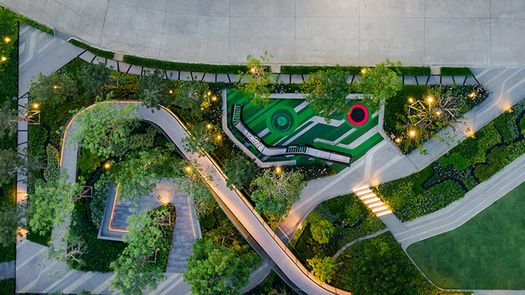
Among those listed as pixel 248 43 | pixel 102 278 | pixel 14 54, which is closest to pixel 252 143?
pixel 248 43

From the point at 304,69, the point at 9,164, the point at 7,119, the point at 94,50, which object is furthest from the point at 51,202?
the point at 304,69

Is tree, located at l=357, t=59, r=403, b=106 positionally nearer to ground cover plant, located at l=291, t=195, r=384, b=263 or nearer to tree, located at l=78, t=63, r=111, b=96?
ground cover plant, located at l=291, t=195, r=384, b=263

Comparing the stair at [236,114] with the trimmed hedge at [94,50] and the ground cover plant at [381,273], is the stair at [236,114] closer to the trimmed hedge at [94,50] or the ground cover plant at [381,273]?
the trimmed hedge at [94,50]

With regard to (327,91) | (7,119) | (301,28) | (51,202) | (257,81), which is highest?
(301,28)

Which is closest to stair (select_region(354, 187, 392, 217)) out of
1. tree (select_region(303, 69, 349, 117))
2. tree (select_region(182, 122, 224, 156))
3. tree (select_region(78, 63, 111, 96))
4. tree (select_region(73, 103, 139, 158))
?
tree (select_region(303, 69, 349, 117))

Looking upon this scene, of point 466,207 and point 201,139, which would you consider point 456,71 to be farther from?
point 201,139

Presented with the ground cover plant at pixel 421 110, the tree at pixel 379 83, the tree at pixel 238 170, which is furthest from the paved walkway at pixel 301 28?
the tree at pixel 238 170

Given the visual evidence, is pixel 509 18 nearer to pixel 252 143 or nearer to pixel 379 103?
pixel 379 103

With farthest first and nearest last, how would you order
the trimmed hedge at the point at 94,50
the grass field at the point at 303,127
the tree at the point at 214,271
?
the trimmed hedge at the point at 94,50, the grass field at the point at 303,127, the tree at the point at 214,271
